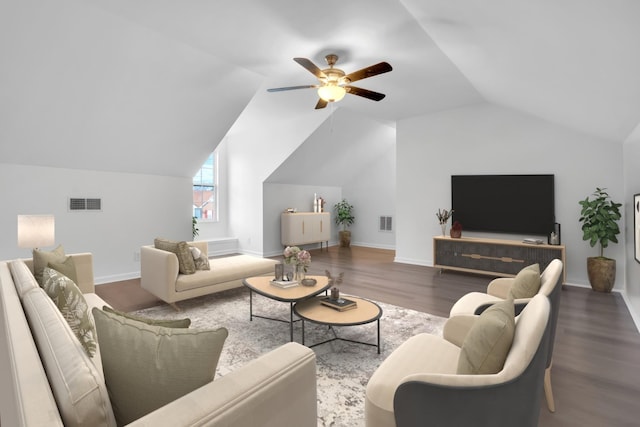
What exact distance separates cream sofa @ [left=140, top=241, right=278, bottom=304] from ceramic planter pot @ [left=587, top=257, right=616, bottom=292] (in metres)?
4.58

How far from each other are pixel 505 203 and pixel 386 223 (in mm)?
3644

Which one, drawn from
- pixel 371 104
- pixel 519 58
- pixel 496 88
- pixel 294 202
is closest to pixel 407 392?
pixel 519 58

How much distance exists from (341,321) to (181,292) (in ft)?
6.92

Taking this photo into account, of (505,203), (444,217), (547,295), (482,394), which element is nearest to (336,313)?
(547,295)

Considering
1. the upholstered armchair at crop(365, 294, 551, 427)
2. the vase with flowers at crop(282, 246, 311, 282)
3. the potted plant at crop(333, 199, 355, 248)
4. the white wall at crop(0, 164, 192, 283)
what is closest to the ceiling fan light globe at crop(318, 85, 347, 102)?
the vase with flowers at crop(282, 246, 311, 282)

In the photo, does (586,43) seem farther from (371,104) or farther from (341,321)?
(371,104)

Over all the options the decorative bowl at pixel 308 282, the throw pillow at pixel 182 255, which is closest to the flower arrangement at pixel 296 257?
the decorative bowl at pixel 308 282

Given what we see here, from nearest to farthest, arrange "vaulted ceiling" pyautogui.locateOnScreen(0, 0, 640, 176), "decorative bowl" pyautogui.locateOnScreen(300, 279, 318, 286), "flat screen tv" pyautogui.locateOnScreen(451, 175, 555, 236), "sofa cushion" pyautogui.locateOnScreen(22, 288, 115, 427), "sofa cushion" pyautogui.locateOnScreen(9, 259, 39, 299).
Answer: "sofa cushion" pyautogui.locateOnScreen(22, 288, 115, 427) < "sofa cushion" pyautogui.locateOnScreen(9, 259, 39, 299) < "vaulted ceiling" pyautogui.locateOnScreen(0, 0, 640, 176) < "decorative bowl" pyautogui.locateOnScreen(300, 279, 318, 286) < "flat screen tv" pyautogui.locateOnScreen(451, 175, 555, 236)

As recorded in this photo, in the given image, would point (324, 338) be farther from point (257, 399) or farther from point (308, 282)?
point (257, 399)

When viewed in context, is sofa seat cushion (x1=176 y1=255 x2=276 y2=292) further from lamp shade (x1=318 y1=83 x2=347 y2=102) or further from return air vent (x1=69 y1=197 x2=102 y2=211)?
lamp shade (x1=318 y1=83 x2=347 y2=102)

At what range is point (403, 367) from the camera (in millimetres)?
1720

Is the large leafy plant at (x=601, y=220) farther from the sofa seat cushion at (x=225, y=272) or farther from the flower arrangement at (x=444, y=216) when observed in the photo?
the sofa seat cushion at (x=225, y=272)

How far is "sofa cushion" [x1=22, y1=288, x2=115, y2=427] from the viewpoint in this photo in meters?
0.79

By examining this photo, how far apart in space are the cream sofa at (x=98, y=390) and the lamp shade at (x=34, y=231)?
2445 mm
